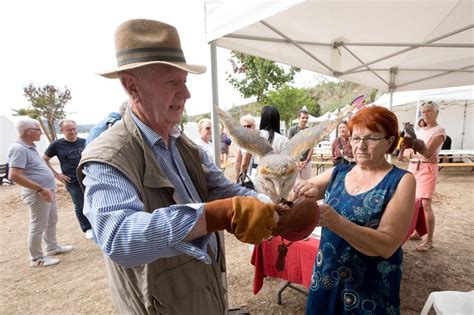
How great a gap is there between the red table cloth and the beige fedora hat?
1.67m

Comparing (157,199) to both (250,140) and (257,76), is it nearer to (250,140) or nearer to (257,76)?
(250,140)

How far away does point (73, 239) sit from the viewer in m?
4.66

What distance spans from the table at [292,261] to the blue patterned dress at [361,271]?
69cm

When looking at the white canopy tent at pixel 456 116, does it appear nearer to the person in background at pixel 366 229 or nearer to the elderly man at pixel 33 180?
the person in background at pixel 366 229

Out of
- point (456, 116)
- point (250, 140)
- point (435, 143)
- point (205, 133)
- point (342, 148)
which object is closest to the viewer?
point (250, 140)

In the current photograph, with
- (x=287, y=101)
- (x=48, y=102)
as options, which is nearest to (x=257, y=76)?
(x=287, y=101)

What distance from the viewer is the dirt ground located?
279cm

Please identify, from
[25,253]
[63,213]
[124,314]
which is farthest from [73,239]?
[124,314]

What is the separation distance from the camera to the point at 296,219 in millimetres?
855

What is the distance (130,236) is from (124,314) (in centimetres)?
61

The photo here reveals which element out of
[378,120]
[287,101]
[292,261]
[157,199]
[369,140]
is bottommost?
[292,261]

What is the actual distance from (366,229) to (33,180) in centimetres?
401

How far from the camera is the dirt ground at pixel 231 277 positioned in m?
2.79

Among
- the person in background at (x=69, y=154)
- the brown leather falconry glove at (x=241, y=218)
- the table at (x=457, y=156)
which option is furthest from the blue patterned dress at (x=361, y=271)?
the table at (x=457, y=156)
